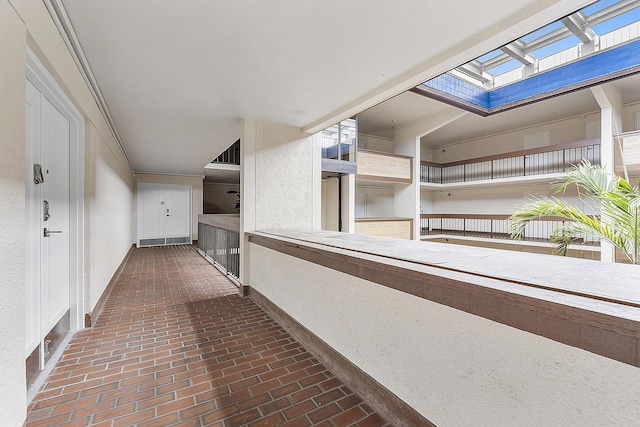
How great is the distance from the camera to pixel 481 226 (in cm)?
855

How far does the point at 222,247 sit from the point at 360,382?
12.4 feet

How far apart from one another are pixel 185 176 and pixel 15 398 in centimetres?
832

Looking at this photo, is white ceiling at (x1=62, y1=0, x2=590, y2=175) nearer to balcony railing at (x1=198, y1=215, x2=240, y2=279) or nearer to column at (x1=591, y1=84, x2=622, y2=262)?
balcony railing at (x1=198, y1=215, x2=240, y2=279)

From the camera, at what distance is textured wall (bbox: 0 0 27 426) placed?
1.14 meters

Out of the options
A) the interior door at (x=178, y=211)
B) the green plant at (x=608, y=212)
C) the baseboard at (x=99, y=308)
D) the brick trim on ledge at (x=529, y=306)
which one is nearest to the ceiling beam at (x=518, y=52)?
the green plant at (x=608, y=212)

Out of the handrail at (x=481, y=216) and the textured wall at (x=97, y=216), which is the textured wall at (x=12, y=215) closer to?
the textured wall at (x=97, y=216)

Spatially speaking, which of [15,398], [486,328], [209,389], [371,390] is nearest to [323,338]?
[371,390]

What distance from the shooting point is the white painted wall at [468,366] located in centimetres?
78

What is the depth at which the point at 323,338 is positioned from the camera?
2.02 meters

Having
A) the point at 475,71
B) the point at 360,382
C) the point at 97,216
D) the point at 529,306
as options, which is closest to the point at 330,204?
the point at 475,71

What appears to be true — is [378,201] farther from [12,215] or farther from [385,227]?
[12,215]

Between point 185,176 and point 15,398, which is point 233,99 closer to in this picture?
point 15,398

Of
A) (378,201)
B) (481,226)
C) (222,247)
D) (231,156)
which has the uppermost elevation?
(231,156)

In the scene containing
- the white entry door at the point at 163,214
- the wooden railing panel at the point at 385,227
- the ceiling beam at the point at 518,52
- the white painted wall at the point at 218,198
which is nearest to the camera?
the ceiling beam at the point at 518,52
